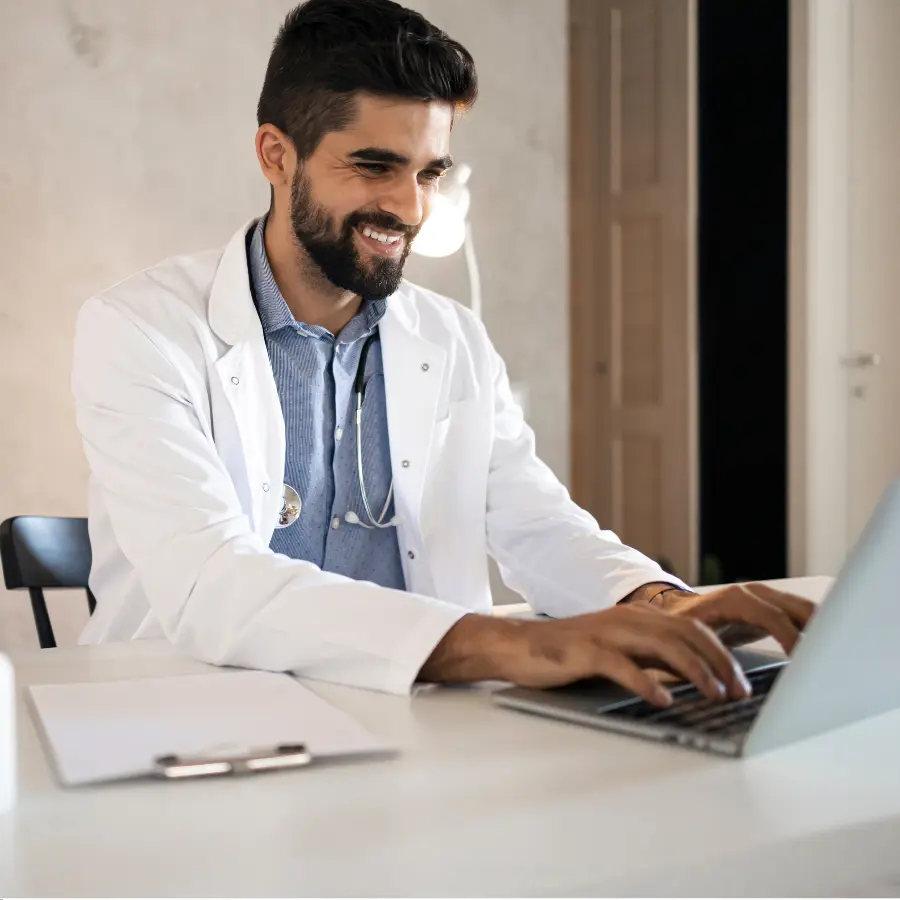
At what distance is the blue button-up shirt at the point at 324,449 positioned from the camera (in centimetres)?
172

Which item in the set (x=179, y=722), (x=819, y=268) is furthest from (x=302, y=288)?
(x=819, y=268)

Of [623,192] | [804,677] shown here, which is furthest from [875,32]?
[804,677]

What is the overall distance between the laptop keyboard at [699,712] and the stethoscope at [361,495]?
2.62 feet

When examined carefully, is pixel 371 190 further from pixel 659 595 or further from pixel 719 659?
pixel 719 659

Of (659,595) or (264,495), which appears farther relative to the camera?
(264,495)

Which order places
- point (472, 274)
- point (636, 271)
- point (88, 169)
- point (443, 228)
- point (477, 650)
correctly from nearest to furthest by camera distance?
point (477, 650) < point (443, 228) < point (88, 169) < point (472, 274) < point (636, 271)

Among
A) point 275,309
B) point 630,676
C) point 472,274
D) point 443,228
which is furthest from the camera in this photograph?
point 472,274

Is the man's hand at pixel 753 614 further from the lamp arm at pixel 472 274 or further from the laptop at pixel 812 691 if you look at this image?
the lamp arm at pixel 472 274

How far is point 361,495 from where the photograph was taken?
1.75 metres

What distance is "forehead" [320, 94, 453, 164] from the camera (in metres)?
1.64

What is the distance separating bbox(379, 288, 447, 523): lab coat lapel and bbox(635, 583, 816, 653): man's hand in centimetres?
65

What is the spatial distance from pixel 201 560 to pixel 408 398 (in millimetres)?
629

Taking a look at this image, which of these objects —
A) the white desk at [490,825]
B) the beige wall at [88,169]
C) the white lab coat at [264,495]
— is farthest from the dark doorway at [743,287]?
the white desk at [490,825]

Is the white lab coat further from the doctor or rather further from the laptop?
the laptop
